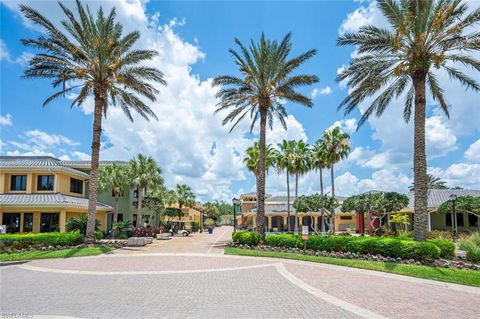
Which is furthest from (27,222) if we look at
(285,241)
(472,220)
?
(472,220)

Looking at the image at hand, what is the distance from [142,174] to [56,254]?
18310 mm

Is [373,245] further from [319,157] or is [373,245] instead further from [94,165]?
[319,157]

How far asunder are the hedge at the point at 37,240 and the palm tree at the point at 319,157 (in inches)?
1008

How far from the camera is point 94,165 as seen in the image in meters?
23.6

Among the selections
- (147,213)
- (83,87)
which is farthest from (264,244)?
(147,213)

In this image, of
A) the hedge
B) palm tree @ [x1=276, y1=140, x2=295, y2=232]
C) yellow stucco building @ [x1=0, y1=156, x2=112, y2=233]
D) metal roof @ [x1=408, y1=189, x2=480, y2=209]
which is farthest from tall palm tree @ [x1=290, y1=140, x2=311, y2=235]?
the hedge

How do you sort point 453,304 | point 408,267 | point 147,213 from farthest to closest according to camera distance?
point 147,213
point 408,267
point 453,304

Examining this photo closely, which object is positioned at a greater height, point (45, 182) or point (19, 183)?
point (45, 182)

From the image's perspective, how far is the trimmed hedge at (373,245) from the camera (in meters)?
15.8

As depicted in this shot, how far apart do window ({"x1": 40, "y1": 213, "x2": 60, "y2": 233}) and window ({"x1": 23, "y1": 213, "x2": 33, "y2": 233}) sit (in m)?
0.76

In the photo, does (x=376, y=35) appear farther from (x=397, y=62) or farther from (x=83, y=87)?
(x=83, y=87)

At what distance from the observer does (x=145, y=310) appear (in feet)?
28.3

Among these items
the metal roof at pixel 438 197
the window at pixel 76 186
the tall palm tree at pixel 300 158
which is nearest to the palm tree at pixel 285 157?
the tall palm tree at pixel 300 158

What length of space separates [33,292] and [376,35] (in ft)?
63.2
